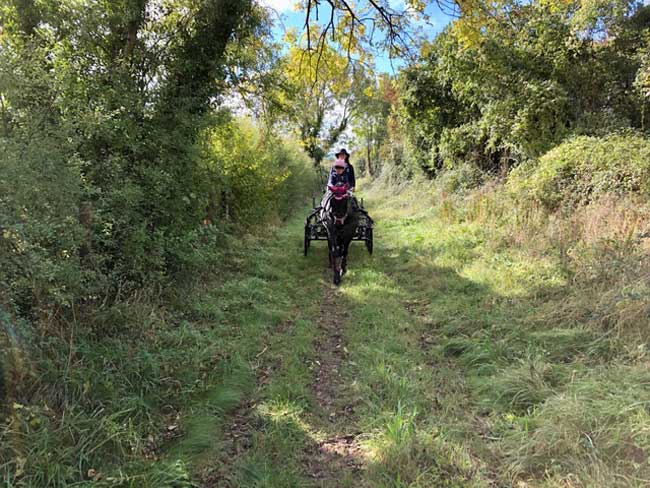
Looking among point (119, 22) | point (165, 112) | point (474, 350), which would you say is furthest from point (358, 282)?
point (119, 22)

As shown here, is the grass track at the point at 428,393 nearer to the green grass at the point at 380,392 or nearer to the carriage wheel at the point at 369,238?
the green grass at the point at 380,392

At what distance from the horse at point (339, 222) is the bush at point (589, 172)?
3.71 metres

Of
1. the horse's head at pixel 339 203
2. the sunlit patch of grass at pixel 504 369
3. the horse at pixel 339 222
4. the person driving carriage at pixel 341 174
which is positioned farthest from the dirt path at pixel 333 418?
the person driving carriage at pixel 341 174

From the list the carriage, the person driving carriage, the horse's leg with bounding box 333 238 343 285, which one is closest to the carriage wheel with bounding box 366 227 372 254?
the carriage

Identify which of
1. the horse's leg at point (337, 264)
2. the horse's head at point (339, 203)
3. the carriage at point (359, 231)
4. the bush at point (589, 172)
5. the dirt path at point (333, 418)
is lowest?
the dirt path at point (333, 418)

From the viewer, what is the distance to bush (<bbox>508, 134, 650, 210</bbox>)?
6.19 metres

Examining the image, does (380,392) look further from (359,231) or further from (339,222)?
(359,231)

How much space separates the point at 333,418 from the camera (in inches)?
126

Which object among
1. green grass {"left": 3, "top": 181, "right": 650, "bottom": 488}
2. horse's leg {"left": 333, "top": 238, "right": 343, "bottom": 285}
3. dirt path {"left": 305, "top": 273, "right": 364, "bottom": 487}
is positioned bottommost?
dirt path {"left": 305, "top": 273, "right": 364, "bottom": 487}

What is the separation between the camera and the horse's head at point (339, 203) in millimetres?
6707

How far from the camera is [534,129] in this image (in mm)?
9352

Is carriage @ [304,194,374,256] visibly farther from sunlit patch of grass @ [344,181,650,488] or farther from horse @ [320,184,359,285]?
sunlit patch of grass @ [344,181,650,488]

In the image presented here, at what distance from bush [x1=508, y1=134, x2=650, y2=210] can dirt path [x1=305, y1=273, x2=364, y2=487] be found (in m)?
4.91

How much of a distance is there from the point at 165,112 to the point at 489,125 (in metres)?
8.57
